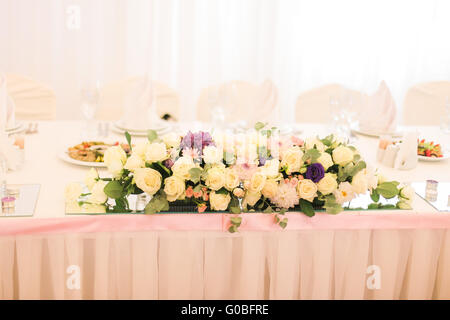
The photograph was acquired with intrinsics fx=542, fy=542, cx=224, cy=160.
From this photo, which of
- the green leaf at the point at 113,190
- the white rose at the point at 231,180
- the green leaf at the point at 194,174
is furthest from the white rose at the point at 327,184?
the green leaf at the point at 113,190

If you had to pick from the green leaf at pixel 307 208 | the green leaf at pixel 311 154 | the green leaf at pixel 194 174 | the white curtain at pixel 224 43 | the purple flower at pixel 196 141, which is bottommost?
the green leaf at pixel 307 208

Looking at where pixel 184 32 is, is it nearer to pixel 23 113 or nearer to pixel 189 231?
pixel 23 113

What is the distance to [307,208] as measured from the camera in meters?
1.47

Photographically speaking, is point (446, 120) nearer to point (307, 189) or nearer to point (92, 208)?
point (307, 189)

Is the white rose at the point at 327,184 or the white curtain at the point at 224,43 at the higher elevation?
the white curtain at the point at 224,43

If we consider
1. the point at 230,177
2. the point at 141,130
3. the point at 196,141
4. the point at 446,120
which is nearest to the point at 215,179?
the point at 230,177

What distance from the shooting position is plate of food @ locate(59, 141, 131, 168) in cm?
184

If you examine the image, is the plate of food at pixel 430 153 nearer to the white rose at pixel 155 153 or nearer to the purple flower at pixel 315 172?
the purple flower at pixel 315 172

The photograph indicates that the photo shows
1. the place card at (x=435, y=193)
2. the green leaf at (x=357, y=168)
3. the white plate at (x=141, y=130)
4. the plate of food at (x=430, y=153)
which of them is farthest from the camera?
the white plate at (x=141, y=130)

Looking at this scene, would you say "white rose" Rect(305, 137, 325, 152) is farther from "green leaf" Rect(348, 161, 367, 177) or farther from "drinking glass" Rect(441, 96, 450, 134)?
"drinking glass" Rect(441, 96, 450, 134)

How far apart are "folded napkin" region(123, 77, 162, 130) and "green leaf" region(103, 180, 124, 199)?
960mm

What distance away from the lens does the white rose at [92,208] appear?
1.45m

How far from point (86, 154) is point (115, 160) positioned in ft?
1.66

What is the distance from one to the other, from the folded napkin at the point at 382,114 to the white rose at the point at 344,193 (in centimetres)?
108
